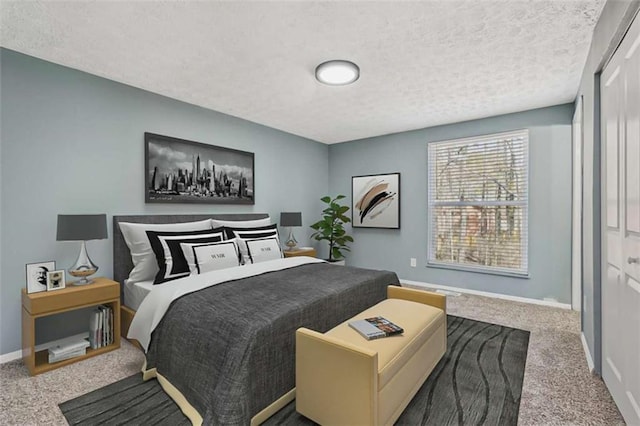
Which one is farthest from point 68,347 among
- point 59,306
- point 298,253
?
point 298,253

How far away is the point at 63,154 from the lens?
2736 millimetres

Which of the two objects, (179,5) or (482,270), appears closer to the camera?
(179,5)

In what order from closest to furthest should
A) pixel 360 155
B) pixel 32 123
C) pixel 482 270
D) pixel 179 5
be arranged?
pixel 179 5
pixel 32 123
pixel 482 270
pixel 360 155

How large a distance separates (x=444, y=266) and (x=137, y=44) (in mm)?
4445

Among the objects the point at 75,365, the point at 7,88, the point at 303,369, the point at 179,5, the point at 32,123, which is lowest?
the point at 75,365

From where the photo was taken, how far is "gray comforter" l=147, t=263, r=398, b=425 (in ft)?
5.31

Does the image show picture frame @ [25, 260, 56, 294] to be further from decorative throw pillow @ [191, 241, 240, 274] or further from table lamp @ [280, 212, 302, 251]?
table lamp @ [280, 212, 302, 251]

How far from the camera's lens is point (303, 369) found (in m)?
1.70

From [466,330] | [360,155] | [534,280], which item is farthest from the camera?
[360,155]

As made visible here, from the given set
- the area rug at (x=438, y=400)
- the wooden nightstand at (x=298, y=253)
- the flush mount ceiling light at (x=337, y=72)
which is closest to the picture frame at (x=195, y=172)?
the wooden nightstand at (x=298, y=253)

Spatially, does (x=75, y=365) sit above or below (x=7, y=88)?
below

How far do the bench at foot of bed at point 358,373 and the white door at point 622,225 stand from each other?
3.32 feet

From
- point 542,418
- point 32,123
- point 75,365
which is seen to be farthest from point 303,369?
point 32,123

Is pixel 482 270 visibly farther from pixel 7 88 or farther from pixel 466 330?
pixel 7 88
